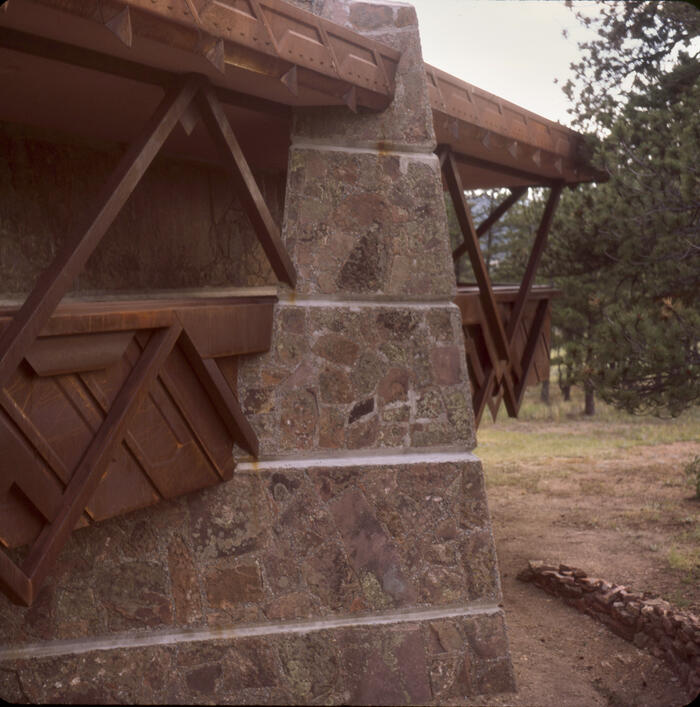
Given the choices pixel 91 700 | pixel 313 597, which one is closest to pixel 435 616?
pixel 313 597

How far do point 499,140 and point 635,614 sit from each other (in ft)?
15.4

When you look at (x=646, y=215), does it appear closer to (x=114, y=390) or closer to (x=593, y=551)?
(x=593, y=551)

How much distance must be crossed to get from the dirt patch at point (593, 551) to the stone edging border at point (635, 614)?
0.11m

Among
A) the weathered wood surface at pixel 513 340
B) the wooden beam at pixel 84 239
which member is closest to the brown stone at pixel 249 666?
the wooden beam at pixel 84 239

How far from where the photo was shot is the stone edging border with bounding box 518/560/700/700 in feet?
24.2

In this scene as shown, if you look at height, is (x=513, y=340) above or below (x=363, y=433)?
above

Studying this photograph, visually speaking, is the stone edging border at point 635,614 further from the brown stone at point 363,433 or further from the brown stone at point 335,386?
the brown stone at point 335,386

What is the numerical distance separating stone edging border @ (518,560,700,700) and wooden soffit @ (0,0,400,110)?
5239 millimetres

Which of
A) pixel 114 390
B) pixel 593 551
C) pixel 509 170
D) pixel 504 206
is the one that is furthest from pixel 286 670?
pixel 504 206

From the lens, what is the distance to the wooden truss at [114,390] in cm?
384

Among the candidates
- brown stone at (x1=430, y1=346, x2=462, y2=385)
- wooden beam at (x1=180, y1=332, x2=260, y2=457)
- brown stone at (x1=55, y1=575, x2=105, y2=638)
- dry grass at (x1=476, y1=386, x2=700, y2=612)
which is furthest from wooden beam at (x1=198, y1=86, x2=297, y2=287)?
dry grass at (x1=476, y1=386, x2=700, y2=612)

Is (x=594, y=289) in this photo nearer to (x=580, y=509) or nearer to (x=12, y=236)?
(x=580, y=509)

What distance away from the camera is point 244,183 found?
5.38 m

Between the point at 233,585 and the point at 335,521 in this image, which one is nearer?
the point at 233,585
